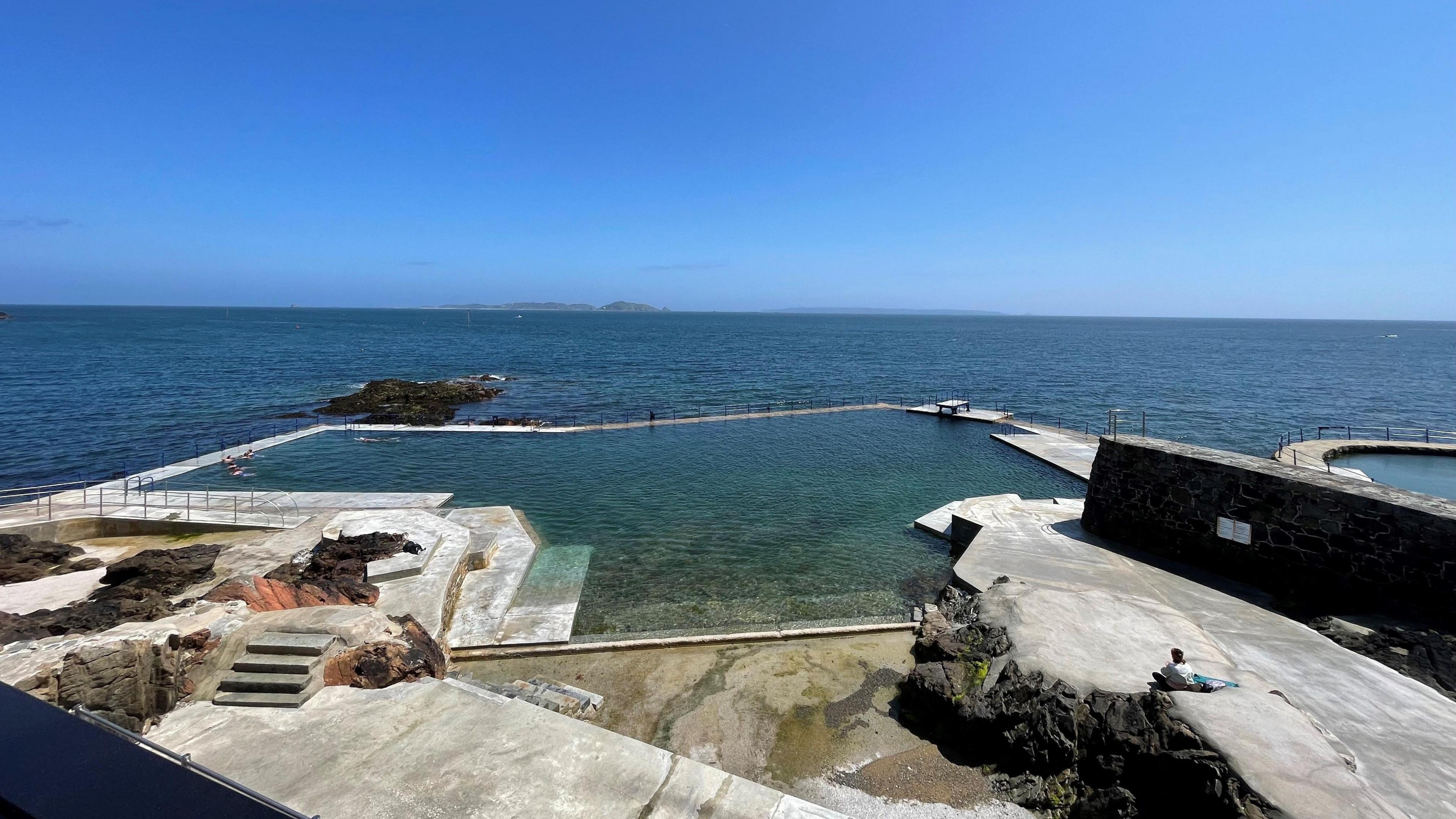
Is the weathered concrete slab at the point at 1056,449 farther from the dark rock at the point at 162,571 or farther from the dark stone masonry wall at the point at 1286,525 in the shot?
the dark rock at the point at 162,571

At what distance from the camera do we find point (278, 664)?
28.9 feet

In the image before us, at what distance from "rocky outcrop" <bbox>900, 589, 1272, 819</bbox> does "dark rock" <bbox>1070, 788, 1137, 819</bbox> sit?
0.04 feet

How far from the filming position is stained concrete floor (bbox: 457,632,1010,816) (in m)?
9.85

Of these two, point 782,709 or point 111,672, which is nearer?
point 111,672

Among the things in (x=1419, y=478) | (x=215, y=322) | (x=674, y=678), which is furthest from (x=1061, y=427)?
(x=215, y=322)

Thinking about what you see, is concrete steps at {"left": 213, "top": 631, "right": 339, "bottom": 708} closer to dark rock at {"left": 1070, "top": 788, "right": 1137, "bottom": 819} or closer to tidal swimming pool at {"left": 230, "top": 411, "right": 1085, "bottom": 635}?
tidal swimming pool at {"left": 230, "top": 411, "right": 1085, "bottom": 635}

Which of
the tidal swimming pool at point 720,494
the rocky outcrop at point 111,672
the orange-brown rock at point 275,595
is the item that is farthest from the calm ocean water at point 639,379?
the rocky outcrop at point 111,672

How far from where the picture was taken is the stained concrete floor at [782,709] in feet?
32.3

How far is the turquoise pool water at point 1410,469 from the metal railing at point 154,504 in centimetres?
4055

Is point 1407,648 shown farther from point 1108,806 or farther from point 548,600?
point 548,600

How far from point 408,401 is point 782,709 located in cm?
4331

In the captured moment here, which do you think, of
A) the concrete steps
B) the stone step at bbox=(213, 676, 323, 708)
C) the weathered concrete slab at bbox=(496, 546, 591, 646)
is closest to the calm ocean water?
the weathered concrete slab at bbox=(496, 546, 591, 646)

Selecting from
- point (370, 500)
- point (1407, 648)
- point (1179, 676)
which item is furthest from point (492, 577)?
point (1407, 648)

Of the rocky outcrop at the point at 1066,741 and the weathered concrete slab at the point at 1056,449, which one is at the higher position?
the weathered concrete slab at the point at 1056,449
